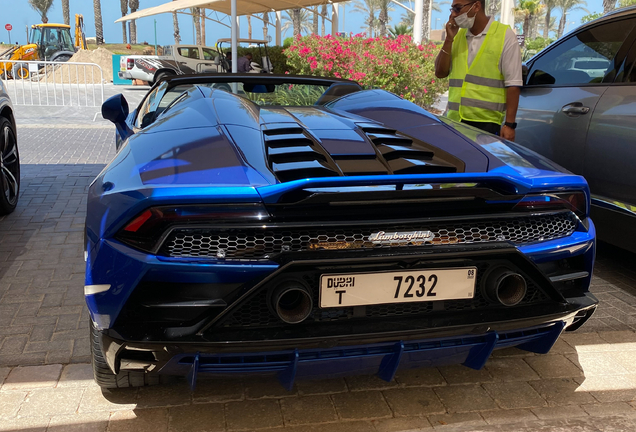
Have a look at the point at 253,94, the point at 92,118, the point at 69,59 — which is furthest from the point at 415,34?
the point at 69,59

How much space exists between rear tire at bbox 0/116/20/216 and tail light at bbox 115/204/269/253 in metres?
3.58

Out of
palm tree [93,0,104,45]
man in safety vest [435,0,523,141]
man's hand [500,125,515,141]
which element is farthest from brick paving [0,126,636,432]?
palm tree [93,0,104,45]

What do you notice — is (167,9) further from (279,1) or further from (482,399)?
(482,399)

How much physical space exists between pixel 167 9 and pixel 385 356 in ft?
69.5

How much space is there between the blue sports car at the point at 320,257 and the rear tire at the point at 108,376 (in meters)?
0.01

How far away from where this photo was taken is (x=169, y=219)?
1807 millimetres

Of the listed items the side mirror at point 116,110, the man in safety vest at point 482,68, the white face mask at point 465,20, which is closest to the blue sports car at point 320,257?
the side mirror at point 116,110

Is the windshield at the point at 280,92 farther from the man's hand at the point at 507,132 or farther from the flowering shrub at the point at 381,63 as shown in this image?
the flowering shrub at the point at 381,63

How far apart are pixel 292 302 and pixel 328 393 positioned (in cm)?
79

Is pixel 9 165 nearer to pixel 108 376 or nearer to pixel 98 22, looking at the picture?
pixel 108 376

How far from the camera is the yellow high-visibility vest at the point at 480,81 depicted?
379 cm

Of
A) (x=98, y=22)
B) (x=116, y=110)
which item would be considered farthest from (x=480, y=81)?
(x=98, y=22)

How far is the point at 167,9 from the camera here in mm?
20734

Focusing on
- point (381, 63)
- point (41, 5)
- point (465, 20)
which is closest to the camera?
point (465, 20)
